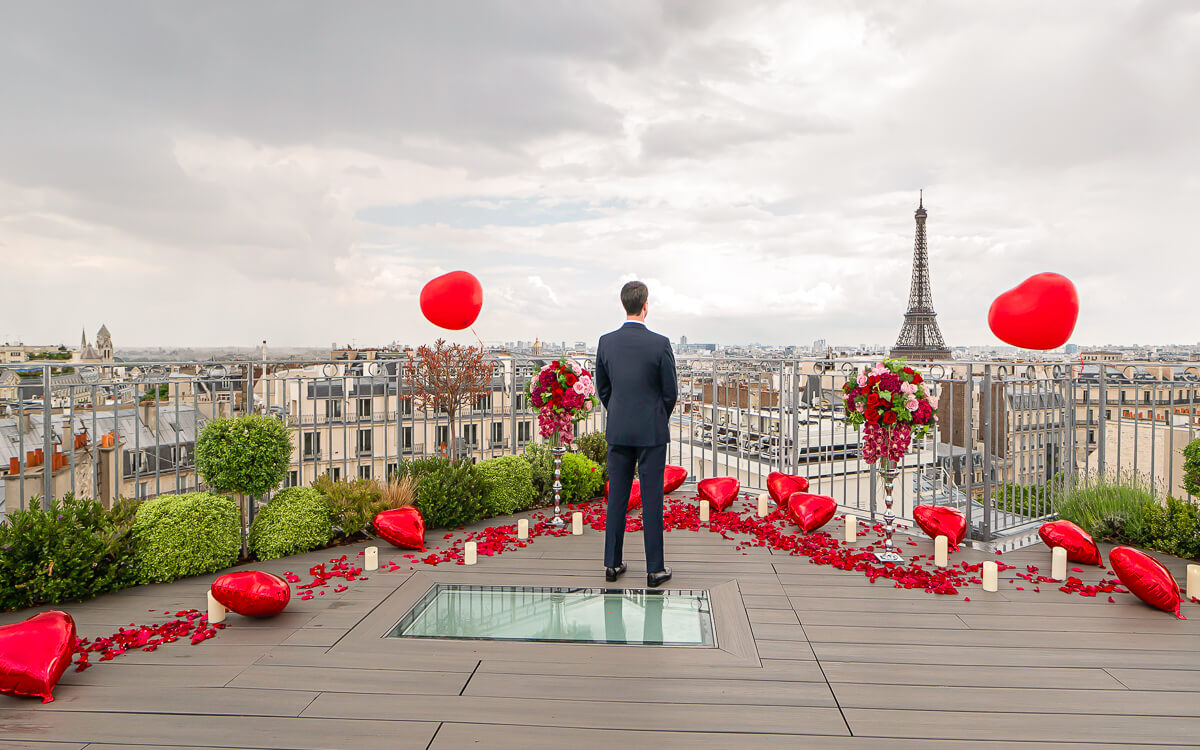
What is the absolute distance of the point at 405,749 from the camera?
2.24 meters

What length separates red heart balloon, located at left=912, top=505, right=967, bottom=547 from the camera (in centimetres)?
512

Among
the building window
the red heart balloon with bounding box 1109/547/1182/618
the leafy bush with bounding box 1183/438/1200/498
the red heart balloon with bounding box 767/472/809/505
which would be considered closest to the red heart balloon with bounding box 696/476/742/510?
the red heart balloon with bounding box 767/472/809/505

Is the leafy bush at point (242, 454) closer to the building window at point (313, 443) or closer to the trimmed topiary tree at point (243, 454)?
the trimmed topiary tree at point (243, 454)

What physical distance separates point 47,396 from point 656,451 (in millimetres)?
4527

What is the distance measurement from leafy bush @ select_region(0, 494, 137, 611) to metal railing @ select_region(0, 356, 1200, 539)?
11.6 inches

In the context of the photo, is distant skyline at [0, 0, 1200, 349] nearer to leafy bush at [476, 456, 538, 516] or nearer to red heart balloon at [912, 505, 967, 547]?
leafy bush at [476, 456, 538, 516]

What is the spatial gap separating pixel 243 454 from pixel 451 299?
11.3 feet

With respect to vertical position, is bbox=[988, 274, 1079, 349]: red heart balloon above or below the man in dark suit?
Result: above

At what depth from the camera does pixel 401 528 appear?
5000mm

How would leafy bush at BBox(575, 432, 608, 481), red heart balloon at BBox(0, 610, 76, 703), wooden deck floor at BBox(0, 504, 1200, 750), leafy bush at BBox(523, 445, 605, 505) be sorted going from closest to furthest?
wooden deck floor at BBox(0, 504, 1200, 750)
red heart balloon at BBox(0, 610, 76, 703)
leafy bush at BBox(523, 445, 605, 505)
leafy bush at BBox(575, 432, 608, 481)

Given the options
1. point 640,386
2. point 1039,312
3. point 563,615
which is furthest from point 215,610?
point 1039,312

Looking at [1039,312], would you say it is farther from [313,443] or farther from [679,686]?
[313,443]

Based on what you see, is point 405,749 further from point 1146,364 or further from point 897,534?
point 1146,364

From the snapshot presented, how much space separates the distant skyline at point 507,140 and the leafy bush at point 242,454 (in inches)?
139
